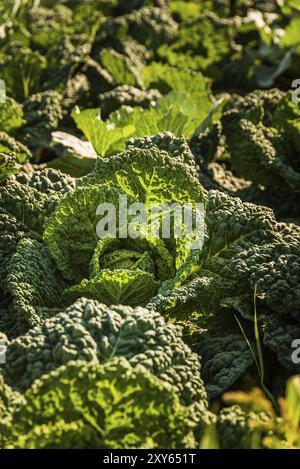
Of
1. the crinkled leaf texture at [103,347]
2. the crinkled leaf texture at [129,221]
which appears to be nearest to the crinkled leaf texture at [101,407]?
the crinkled leaf texture at [103,347]

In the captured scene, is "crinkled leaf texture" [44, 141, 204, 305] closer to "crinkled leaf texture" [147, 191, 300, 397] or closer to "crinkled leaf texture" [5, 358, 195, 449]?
"crinkled leaf texture" [147, 191, 300, 397]

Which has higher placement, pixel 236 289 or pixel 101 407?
pixel 236 289

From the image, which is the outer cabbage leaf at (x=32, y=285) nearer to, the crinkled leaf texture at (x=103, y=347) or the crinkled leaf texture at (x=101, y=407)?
the crinkled leaf texture at (x=103, y=347)

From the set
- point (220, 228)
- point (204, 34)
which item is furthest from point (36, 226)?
point (204, 34)

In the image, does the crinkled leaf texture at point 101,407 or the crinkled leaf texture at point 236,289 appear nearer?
the crinkled leaf texture at point 101,407

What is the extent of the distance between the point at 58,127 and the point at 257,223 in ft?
6.40

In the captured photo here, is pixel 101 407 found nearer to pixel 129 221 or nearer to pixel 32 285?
pixel 32 285

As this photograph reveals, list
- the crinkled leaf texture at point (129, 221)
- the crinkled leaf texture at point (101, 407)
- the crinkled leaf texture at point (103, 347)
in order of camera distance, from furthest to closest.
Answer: the crinkled leaf texture at point (129, 221) < the crinkled leaf texture at point (103, 347) < the crinkled leaf texture at point (101, 407)

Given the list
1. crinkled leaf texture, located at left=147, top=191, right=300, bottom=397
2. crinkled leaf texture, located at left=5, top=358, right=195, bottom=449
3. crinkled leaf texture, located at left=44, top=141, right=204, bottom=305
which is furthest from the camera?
crinkled leaf texture, located at left=44, top=141, right=204, bottom=305

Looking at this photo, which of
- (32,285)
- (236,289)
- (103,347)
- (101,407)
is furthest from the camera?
(236,289)

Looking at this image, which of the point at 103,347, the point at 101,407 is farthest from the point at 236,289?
the point at 101,407

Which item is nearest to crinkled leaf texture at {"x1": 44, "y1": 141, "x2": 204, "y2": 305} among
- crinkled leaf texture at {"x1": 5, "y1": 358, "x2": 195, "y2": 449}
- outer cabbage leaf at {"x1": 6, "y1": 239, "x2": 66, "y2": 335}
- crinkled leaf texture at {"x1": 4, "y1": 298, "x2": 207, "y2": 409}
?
outer cabbage leaf at {"x1": 6, "y1": 239, "x2": 66, "y2": 335}

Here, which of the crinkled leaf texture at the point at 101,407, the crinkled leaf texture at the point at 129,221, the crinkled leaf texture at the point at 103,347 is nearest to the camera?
the crinkled leaf texture at the point at 101,407

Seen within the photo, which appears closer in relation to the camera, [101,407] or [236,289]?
[101,407]
